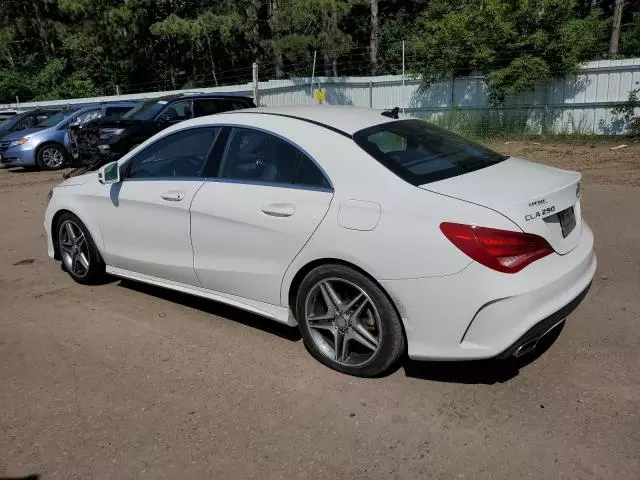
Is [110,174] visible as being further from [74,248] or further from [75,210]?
[74,248]

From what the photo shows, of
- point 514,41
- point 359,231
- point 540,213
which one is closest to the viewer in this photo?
point 540,213

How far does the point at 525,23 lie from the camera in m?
16.1

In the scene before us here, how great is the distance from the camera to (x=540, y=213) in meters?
3.26

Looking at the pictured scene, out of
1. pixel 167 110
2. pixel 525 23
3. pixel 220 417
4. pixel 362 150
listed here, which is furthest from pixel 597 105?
pixel 220 417

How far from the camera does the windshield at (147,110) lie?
508 inches

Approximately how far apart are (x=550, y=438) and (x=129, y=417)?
2.20 metres

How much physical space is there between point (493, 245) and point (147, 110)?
Answer: 1149cm

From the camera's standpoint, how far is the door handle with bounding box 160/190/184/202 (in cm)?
438

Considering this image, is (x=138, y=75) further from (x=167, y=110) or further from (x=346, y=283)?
(x=346, y=283)

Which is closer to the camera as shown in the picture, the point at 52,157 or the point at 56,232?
the point at 56,232

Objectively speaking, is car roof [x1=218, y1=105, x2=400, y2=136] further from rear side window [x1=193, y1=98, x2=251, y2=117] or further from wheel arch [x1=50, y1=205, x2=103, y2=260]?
rear side window [x1=193, y1=98, x2=251, y2=117]

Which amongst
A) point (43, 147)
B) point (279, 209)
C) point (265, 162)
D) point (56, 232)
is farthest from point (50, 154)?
point (279, 209)

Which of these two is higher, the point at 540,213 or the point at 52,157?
the point at 540,213


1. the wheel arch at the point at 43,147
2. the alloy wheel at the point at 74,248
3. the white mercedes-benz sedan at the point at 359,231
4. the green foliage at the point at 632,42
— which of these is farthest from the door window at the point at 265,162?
the green foliage at the point at 632,42
